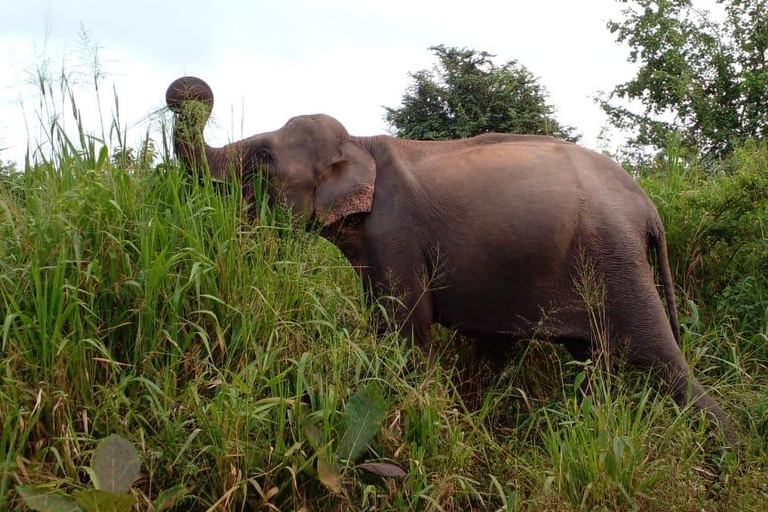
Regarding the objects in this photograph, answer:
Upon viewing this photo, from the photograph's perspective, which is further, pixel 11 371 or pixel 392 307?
pixel 392 307

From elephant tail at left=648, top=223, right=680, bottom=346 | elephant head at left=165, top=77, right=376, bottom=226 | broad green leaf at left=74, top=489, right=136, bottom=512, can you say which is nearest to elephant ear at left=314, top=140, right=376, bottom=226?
elephant head at left=165, top=77, right=376, bottom=226

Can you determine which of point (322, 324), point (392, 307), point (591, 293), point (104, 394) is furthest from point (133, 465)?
point (591, 293)

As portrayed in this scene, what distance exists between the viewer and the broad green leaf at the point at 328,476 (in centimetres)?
289

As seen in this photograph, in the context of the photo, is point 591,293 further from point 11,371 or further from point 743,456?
point 11,371

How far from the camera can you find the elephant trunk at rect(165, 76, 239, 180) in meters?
3.97

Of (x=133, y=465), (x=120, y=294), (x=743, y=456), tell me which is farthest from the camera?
(x=743, y=456)

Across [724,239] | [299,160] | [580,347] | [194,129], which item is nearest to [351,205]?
[299,160]

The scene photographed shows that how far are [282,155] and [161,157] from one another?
645 millimetres

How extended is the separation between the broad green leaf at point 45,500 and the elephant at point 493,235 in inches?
69.3

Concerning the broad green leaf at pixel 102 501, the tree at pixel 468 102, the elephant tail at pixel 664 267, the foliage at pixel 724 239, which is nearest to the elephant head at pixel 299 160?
the elephant tail at pixel 664 267

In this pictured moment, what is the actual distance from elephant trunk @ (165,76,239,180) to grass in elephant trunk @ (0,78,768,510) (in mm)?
235

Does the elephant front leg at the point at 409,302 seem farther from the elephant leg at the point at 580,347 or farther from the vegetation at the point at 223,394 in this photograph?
the elephant leg at the point at 580,347

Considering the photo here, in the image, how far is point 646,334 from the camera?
159 inches

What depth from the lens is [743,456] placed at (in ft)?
12.6
